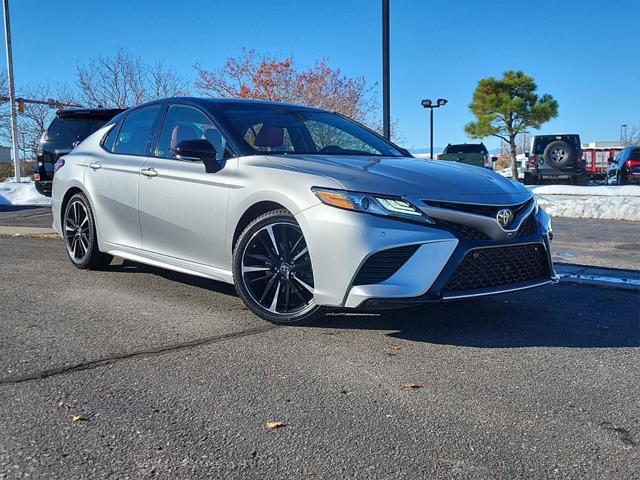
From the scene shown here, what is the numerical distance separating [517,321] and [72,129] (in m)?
9.81

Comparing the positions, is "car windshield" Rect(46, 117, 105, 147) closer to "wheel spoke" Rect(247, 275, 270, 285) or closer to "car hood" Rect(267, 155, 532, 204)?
"car hood" Rect(267, 155, 532, 204)

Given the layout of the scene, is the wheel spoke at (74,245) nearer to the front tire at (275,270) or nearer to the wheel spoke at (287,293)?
the front tire at (275,270)

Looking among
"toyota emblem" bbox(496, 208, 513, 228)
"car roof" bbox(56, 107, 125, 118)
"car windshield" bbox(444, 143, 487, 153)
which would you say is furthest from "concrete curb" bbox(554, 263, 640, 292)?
"car windshield" bbox(444, 143, 487, 153)

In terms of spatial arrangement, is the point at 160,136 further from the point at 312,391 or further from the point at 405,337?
the point at 312,391

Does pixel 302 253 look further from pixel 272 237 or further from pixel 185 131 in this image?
pixel 185 131

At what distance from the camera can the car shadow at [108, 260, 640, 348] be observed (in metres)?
Answer: 3.84

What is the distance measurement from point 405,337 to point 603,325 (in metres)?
1.36

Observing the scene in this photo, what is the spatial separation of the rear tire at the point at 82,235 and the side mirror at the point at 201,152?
1749mm

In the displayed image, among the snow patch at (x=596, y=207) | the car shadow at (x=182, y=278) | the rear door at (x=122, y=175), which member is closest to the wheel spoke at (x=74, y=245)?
the car shadow at (x=182, y=278)

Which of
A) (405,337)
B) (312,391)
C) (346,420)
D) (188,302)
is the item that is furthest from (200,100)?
(346,420)

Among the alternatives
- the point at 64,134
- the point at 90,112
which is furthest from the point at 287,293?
the point at 64,134

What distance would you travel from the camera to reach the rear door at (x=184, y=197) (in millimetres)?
4422

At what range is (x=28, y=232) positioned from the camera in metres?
9.41

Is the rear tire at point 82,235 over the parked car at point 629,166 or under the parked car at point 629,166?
under
